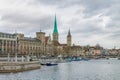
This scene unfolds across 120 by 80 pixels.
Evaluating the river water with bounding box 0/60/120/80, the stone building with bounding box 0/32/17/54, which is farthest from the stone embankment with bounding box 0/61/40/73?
the stone building with bounding box 0/32/17/54

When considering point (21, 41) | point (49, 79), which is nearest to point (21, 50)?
point (21, 41)

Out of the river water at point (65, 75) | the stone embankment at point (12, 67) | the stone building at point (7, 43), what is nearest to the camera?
the river water at point (65, 75)

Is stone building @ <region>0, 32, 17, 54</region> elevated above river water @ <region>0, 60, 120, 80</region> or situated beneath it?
elevated above

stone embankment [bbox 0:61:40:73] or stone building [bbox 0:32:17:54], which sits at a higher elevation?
stone building [bbox 0:32:17:54]

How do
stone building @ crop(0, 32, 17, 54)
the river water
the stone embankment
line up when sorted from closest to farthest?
1. the river water
2. the stone embankment
3. stone building @ crop(0, 32, 17, 54)

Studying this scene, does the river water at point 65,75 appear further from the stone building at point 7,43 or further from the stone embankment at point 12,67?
the stone building at point 7,43

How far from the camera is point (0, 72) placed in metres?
77.1

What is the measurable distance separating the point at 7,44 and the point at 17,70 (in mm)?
90446

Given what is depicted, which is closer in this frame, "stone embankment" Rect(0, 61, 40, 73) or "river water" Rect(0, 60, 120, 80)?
"river water" Rect(0, 60, 120, 80)

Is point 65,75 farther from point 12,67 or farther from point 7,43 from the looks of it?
point 7,43

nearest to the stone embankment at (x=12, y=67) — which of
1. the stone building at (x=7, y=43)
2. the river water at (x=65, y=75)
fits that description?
the river water at (x=65, y=75)

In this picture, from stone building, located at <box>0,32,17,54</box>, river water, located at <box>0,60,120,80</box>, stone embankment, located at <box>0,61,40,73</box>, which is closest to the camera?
river water, located at <box>0,60,120,80</box>

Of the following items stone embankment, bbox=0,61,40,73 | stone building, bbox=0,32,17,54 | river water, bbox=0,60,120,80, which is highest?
stone building, bbox=0,32,17,54

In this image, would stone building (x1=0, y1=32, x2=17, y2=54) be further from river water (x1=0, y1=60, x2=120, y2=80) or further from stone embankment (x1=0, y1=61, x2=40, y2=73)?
stone embankment (x1=0, y1=61, x2=40, y2=73)
